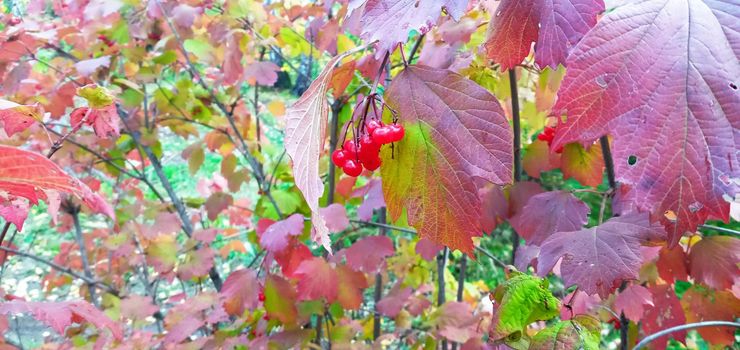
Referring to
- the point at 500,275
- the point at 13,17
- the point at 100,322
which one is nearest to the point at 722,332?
the point at 100,322

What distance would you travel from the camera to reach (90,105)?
112cm

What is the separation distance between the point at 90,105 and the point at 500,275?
3.48 meters

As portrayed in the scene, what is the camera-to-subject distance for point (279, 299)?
1.80 metres

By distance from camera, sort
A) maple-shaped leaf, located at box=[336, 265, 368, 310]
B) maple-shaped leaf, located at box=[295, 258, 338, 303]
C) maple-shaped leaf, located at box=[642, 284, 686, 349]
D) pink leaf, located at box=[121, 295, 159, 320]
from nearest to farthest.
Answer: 1. maple-shaped leaf, located at box=[642, 284, 686, 349]
2. maple-shaped leaf, located at box=[295, 258, 338, 303]
3. maple-shaped leaf, located at box=[336, 265, 368, 310]
4. pink leaf, located at box=[121, 295, 159, 320]

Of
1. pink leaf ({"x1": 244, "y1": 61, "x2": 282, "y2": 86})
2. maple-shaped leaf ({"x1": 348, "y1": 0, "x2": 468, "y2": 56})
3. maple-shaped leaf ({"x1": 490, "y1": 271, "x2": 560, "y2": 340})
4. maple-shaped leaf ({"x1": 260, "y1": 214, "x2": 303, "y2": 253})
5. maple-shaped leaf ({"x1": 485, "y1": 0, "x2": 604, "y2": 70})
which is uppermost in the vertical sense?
maple-shaped leaf ({"x1": 348, "y1": 0, "x2": 468, "y2": 56})

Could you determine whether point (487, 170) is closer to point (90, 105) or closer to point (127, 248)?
point (90, 105)

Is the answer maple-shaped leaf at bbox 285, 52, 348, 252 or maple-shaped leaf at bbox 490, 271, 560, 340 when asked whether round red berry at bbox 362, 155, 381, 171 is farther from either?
maple-shaped leaf at bbox 490, 271, 560, 340

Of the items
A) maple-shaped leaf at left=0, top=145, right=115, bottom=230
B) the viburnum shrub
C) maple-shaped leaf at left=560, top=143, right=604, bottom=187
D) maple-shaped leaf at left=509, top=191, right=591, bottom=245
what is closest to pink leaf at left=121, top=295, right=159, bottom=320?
the viburnum shrub

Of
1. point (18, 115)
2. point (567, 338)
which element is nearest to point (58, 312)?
point (18, 115)

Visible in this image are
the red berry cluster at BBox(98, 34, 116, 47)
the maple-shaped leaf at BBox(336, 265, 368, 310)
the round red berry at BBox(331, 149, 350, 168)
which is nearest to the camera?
the round red berry at BBox(331, 149, 350, 168)

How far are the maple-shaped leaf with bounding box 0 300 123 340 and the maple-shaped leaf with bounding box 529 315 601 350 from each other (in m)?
1.13

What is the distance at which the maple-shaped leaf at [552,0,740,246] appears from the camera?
24.3 inches

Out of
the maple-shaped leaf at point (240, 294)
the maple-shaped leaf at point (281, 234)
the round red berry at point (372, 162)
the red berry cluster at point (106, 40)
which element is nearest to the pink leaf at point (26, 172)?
the round red berry at point (372, 162)

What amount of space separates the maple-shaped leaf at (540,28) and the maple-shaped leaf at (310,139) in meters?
0.31
